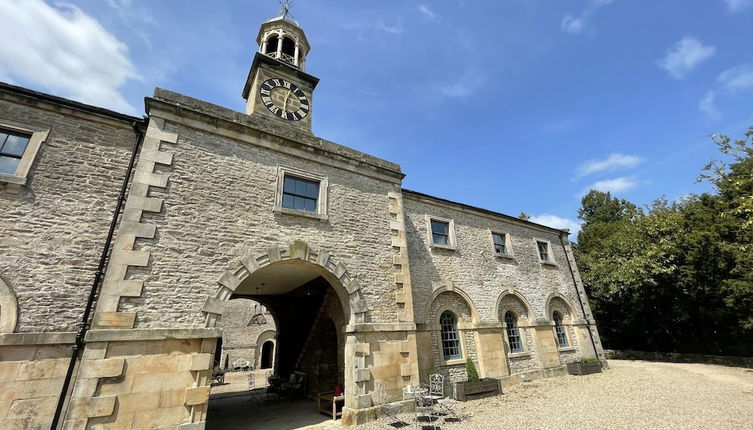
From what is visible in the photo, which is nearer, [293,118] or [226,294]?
[226,294]

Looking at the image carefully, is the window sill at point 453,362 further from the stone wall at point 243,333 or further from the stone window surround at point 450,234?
the stone wall at point 243,333

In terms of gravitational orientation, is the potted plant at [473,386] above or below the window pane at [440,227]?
below

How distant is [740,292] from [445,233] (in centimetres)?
1429

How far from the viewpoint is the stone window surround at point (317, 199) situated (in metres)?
8.99

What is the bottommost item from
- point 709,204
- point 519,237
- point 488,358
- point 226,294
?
point 488,358

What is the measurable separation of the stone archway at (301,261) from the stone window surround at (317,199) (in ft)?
3.10

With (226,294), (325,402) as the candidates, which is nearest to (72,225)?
(226,294)

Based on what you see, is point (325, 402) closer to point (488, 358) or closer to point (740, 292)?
point (488, 358)

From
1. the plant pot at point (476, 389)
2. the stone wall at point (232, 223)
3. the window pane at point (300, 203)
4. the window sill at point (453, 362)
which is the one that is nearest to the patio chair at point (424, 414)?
the plant pot at point (476, 389)

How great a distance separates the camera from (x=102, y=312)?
614 cm

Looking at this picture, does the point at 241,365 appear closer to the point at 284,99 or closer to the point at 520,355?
the point at 520,355

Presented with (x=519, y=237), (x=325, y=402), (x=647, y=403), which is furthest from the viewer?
(x=519, y=237)

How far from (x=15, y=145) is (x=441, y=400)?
13.3m

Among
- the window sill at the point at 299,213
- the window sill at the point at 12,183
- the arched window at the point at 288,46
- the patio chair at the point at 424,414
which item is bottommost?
the patio chair at the point at 424,414
